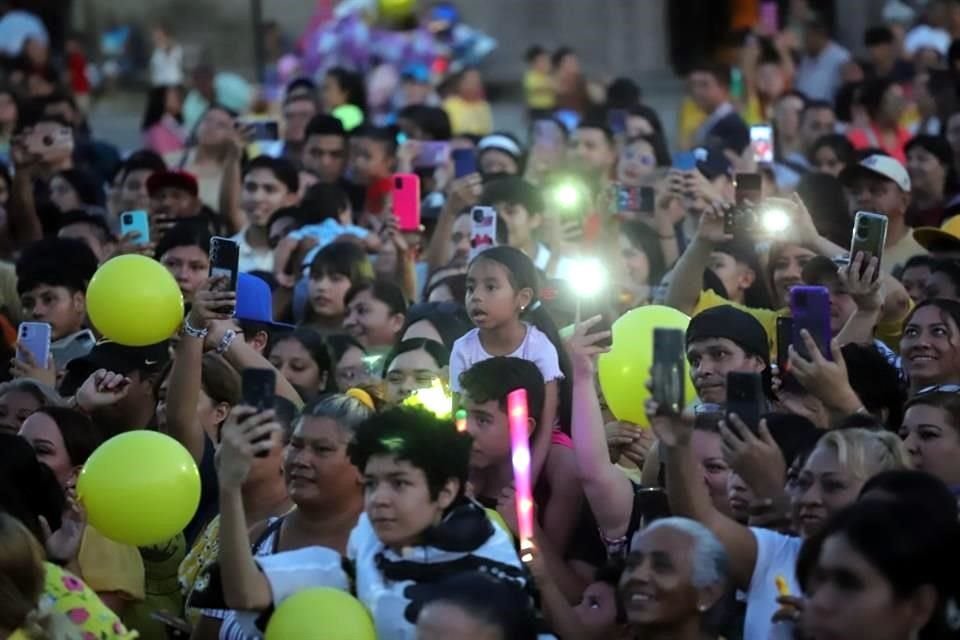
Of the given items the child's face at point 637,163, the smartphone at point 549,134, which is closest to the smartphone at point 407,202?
the child's face at point 637,163

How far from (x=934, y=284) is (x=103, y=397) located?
3.17 meters

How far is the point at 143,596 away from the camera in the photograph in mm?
6406

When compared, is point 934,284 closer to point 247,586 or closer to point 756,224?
point 756,224

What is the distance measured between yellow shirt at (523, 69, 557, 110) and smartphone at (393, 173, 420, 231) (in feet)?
26.1

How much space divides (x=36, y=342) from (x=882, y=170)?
4.17m

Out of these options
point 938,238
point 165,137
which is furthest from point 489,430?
point 165,137

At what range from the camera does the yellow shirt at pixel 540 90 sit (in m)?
17.9

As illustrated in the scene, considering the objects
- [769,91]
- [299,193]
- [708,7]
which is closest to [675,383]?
[299,193]

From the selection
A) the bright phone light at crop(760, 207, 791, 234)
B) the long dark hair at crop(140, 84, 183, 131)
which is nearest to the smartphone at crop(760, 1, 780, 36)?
the long dark hair at crop(140, 84, 183, 131)

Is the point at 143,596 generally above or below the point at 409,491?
below

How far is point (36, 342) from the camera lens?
7.54 meters

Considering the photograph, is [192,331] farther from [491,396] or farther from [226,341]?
[491,396]

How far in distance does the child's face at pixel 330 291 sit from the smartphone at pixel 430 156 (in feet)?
11.5

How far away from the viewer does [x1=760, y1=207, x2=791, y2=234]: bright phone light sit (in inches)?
325
